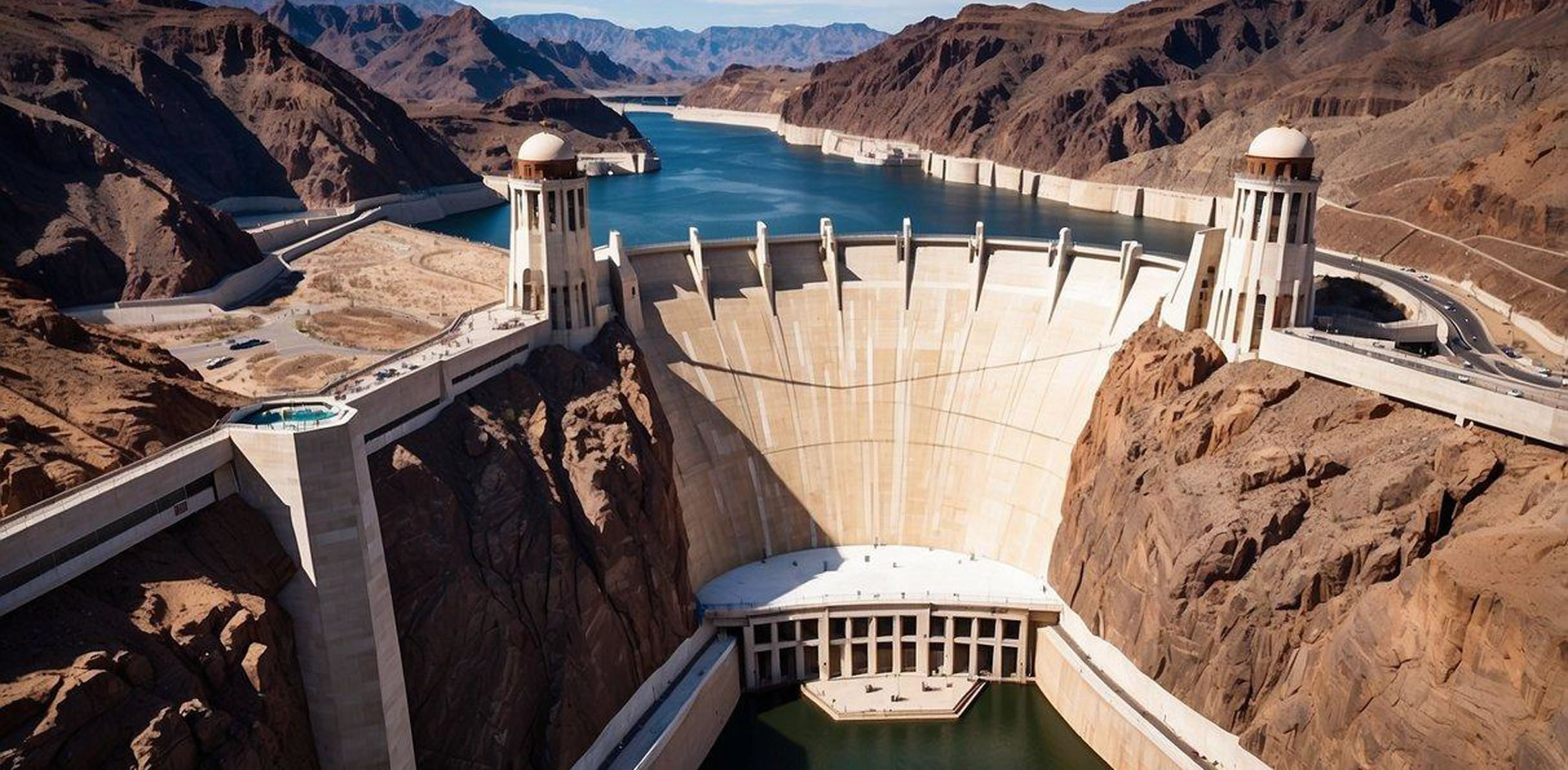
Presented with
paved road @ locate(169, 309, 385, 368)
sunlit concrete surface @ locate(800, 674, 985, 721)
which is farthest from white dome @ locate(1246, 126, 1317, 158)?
paved road @ locate(169, 309, 385, 368)

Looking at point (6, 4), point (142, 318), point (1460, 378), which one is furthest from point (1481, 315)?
point (6, 4)

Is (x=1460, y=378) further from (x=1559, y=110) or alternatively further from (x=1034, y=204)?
(x=1034, y=204)

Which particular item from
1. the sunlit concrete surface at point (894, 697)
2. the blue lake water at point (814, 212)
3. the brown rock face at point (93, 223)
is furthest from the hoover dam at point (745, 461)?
the blue lake water at point (814, 212)

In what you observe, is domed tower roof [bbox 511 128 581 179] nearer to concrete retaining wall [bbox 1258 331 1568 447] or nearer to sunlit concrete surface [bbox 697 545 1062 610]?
sunlit concrete surface [bbox 697 545 1062 610]

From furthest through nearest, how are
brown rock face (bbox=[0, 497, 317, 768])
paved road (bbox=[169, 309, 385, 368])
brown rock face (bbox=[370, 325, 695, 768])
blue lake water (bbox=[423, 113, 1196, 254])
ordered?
1. blue lake water (bbox=[423, 113, 1196, 254])
2. paved road (bbox=[169, 309, 385, 368])
3. brown rock face (bbox=[370, 325, 695, 768])
4. brown rock face (bbox=[0, 497, 317, 768])

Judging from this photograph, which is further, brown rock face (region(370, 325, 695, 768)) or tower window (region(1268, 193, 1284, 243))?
tower window (region(1268, 193, 1284, 243))

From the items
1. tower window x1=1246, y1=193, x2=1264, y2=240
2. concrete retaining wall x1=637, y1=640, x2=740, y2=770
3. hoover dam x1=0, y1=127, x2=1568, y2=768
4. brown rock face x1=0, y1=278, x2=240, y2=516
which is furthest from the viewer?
tower window x1=1246, y1=193, x2=1264, y2=240
